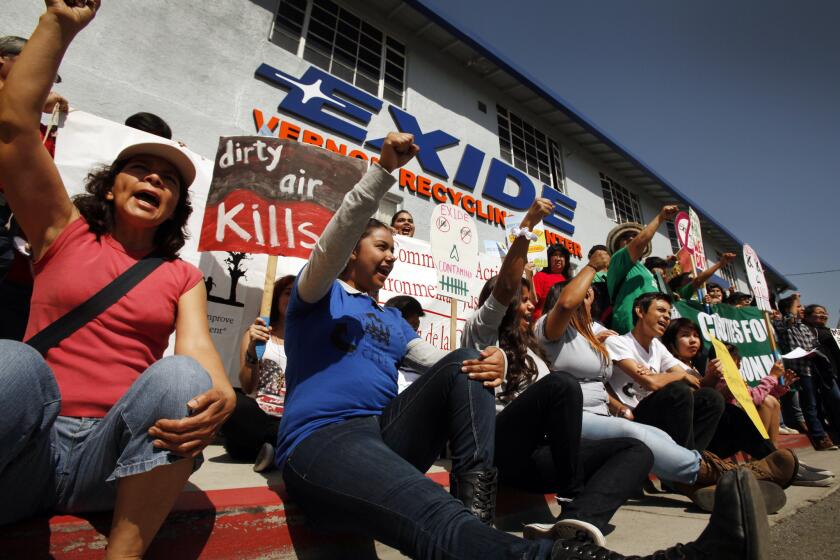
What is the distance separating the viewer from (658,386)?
288 centimetres

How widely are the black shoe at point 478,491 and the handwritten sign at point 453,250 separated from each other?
2.54m

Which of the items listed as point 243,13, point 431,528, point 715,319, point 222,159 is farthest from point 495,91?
point 431,528

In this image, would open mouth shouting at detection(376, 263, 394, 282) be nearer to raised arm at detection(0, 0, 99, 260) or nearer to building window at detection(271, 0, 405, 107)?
raised arm at detection(0, 0, 99, 260)

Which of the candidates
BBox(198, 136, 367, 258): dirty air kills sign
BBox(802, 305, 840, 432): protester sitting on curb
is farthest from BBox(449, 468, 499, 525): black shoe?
BBox(802, 305, 840, 432): protester sitting on curb

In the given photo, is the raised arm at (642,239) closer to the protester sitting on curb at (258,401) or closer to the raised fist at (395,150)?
the raised fist at (395,150)

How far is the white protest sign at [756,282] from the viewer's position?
6961 mm

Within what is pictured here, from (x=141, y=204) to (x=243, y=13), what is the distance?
18.8 ft

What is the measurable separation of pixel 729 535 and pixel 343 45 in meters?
7.86

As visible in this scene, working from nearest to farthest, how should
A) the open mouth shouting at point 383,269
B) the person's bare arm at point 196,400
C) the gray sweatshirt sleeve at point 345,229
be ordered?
the person's bare arm at point 196,400, the gray sweatshirt sleeve at point 345,229, the open mouth shouting at point 383,269

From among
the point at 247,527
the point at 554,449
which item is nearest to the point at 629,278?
the point at 554,449

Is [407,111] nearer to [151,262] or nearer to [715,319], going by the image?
[715,319]

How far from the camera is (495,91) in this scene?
9.65 m

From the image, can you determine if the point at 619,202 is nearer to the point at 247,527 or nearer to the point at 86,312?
→ the point at 247,527

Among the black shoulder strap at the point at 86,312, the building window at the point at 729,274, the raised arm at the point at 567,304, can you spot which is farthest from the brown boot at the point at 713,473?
the building window at the point at 729,274
